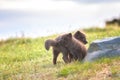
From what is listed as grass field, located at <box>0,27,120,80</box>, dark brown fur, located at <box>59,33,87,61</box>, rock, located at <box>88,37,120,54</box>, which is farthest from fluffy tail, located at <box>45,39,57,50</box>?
rock, located at <box>88,37,120,54</box>

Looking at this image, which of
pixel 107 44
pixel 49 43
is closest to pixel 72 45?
pixel 49 43

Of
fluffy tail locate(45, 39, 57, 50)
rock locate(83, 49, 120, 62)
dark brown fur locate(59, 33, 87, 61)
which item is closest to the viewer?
rock locate(83, 49, 120, 62)

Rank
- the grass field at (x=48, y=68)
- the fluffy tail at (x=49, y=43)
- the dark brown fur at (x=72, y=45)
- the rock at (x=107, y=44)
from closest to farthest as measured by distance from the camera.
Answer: the grass field at (x=48, y=68) < the rock at (x=107, y=44) < the fluffy tail at (x=49, y=43) < the dark brown fur at (x=72, y=45)

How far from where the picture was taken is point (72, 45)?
14.1 m

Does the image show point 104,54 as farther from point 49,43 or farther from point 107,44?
point 49,43

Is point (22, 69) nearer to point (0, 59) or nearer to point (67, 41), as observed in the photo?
point (67, 41)

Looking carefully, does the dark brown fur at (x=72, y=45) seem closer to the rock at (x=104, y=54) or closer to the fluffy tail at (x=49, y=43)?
the fluffy tail at (x=49, y=43)

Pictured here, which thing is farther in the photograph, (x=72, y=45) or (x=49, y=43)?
(x=72, y=45)

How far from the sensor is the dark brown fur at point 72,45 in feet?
46.2

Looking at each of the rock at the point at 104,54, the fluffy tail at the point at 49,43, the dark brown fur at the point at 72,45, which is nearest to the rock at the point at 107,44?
the rock at the point at 104,54

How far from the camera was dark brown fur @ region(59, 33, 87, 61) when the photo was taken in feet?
46.2

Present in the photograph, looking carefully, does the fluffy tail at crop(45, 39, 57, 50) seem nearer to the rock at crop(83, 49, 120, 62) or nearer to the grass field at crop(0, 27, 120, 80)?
the grass field at crop(0, 27, 120, 80)

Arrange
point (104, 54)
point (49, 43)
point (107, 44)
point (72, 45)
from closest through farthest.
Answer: point (104, 54)
point (107, 44)
point (49, 43)
point (72, 45)

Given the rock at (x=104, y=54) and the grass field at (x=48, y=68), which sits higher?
the rock at (x=104, y=54)
